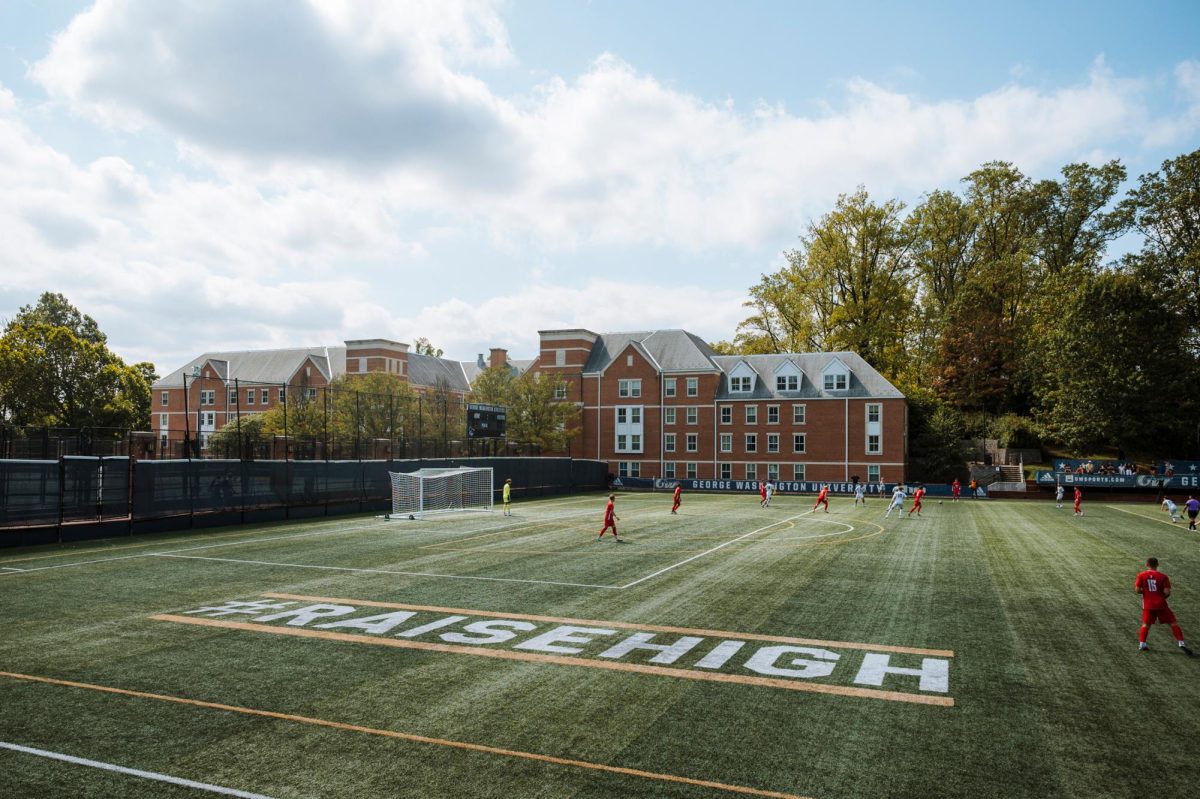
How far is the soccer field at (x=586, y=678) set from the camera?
30.0 feet

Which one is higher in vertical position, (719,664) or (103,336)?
(103,336)

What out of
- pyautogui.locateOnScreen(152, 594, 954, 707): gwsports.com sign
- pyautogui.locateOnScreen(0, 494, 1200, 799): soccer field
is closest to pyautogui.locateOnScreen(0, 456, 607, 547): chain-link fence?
pyautogui.locateOnScreen(0, 494, 1200, 799): soccer field

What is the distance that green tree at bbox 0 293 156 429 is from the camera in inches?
2817

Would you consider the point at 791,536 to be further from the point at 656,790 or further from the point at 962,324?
→ the point at 962,324

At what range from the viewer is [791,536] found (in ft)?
110

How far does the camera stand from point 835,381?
74.4m

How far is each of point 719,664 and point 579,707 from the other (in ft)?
10.7

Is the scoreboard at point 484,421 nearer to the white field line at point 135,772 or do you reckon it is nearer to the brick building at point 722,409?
the brick building at point 722,409

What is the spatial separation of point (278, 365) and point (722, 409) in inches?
2407

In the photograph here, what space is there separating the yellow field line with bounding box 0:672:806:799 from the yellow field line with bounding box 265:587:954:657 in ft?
21.2

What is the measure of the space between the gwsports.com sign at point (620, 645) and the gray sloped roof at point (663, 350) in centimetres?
6452

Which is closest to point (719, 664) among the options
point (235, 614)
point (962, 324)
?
point (235, 614)

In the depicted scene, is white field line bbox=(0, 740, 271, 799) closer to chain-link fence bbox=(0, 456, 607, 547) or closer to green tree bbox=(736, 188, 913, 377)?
chain-link fence bbox=(0, 456, 607, 547)

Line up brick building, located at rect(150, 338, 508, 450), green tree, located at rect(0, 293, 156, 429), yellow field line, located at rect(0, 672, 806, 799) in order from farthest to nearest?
brick building, located at rect(150, 338, 508, 450) < green tree, located at rect(0, 293, 156, 429) < yellow field line, located at rect(0, 672, 806, 799)
